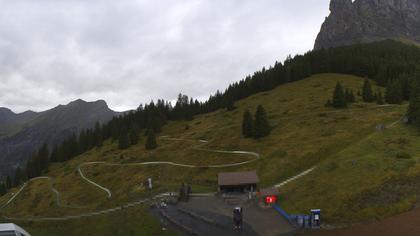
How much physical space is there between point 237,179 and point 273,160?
15099 millimetres

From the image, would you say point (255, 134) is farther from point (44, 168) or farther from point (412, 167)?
point (44, 168)

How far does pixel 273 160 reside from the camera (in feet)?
243

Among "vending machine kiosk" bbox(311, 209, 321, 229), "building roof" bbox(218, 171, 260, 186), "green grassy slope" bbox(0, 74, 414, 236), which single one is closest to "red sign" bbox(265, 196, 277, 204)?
"green grassy slope" bbox(0, 74, 414, 236)

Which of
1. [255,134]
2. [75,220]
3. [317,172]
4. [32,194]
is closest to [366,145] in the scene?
[317,172]

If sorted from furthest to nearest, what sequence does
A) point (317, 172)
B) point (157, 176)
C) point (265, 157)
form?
point (157, 176), point (265, 157), point (317, 172)

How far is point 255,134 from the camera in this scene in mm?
95688

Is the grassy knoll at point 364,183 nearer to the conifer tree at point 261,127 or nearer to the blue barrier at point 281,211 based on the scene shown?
the blue barrier at point 281,211

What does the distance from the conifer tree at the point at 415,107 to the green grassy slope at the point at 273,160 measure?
2.99 metres

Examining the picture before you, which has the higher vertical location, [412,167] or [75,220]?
[412,167]

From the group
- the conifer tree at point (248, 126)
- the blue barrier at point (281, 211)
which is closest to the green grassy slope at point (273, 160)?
the blue barrier at point (281, 211)

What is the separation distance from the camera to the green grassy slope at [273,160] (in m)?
53.5

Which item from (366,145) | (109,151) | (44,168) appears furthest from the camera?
(44,168)

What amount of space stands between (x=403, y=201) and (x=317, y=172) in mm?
17808

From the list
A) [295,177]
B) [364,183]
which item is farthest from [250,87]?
[364,183]
